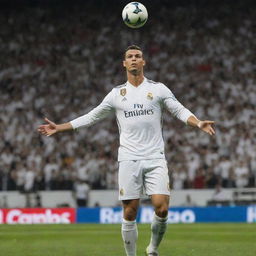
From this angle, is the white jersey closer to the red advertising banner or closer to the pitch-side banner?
the pitch-side banner

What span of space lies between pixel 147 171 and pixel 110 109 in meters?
0.87

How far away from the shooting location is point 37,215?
23734 mm

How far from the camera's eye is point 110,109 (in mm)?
9312

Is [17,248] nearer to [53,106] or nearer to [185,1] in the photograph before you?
[53,106]

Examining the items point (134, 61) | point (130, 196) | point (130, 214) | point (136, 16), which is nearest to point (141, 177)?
point (130, 196)

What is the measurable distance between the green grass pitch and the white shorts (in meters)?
2.36

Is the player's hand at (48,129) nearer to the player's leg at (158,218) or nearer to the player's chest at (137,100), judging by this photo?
the player's chest at (137,100)

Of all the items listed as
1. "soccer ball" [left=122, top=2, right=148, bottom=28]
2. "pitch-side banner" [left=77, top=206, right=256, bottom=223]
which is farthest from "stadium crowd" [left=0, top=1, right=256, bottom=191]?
"soccer ball" [left=122, top=2, right=148, bottom=28]

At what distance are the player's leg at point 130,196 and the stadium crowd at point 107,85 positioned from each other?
14198mm

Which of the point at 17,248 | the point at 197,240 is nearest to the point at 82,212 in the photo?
the point at 197,240

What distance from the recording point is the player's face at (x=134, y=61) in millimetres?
9062

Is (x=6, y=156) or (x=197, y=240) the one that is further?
(x=6, y=156)

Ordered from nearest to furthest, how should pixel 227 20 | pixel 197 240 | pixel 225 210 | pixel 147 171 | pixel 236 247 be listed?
pixel 147 171
pixel 236 247
pixel 197 240
pixel 225 210
pixel 227 20

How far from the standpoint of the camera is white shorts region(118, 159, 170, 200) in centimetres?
892
